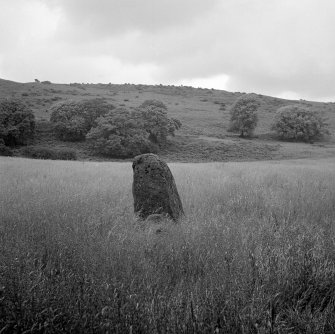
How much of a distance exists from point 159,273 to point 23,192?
5.59 metres

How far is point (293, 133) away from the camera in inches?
2373

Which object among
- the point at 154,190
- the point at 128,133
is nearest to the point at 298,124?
the point at 128,133

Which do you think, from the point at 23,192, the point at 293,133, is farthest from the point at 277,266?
the point at 293,133

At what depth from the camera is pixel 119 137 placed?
1709 inches

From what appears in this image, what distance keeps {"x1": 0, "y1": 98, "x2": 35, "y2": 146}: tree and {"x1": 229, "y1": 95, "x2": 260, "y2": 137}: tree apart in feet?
127

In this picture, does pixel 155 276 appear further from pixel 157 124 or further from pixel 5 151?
pixel 157 124

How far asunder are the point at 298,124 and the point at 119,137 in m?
38.1

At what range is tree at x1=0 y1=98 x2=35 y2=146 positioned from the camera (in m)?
43.3

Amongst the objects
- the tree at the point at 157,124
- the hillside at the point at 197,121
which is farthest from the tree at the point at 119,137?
the tree at the point at 157,124

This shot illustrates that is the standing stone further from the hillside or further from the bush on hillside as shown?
the bush on hillside

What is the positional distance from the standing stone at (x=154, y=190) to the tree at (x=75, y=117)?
140ft

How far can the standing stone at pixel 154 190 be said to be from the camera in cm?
660

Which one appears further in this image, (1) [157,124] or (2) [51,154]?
(1) [157,124]

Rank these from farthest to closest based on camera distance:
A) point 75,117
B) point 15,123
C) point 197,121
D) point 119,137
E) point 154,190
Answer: point 197,121 → point 75,117 → point 15,123 → point 119,137 → point 154,190
